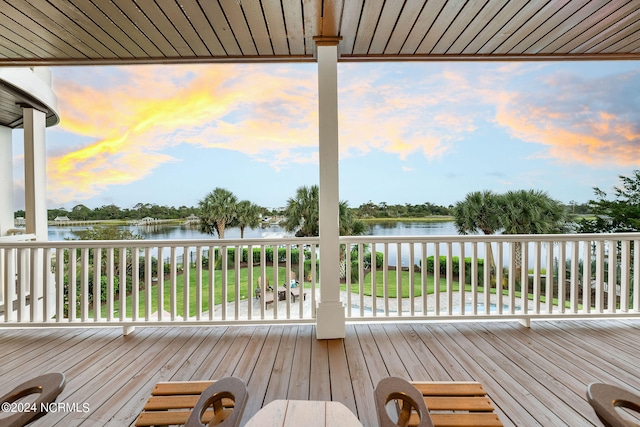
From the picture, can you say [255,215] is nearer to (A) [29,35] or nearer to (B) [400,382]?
(A) [29,35]

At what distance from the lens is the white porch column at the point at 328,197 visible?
252 centimetres

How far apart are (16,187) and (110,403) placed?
17.5ft

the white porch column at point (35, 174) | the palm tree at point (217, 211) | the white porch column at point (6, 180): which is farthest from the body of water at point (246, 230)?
the white porch column at point (35, 174)

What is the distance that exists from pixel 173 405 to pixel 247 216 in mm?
3929

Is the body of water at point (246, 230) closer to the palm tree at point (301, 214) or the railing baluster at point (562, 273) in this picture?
the palm tree at point (301, 214)

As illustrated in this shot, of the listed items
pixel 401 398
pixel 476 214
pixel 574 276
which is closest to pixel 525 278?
pixel 574 276

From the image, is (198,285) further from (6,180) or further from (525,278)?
(6,180)

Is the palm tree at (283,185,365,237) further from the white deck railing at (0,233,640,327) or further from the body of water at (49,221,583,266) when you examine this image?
the white deck railing at (0,233,640,327)

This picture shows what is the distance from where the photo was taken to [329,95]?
101 inches

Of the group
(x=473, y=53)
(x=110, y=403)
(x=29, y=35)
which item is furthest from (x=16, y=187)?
(x=473, y=53)

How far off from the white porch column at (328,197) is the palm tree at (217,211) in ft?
10.1

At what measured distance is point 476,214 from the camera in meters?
5.23

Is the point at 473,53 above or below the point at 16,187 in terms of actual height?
above

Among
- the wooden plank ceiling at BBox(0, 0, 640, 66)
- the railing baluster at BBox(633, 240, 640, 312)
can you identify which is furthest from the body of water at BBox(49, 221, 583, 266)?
the wooden plank ceiling at BBox(0, 0, 640, 66)
